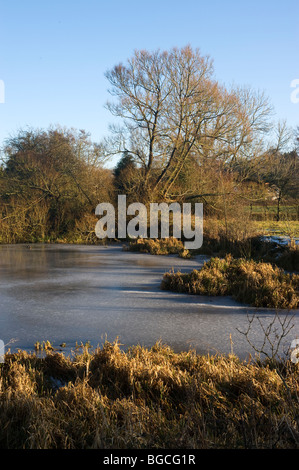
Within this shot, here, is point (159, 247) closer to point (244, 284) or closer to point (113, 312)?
point (244, 284)

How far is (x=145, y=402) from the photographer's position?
3.54m

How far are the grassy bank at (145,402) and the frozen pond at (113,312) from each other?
837 millimetres

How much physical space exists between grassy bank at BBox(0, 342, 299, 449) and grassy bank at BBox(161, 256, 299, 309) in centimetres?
303

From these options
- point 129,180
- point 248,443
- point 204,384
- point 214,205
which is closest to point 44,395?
point 204,384

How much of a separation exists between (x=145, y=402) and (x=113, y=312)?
131 inches

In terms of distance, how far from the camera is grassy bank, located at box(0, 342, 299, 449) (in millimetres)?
2711

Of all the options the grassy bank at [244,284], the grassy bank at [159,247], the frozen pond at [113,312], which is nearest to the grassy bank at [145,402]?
the frozen pond at [113,312]

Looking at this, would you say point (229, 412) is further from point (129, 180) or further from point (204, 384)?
point (129, 180)

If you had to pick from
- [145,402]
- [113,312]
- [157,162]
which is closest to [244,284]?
[113,312]

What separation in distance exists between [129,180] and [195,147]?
A: 4031 mm

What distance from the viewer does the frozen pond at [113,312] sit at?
5344 millimetres

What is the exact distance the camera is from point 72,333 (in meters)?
5.57

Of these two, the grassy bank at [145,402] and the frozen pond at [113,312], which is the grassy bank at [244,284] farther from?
the grassy bank at [145,402]

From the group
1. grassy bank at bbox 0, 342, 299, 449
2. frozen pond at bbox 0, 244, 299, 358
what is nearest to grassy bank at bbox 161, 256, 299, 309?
frozen pond at bbox 0, 244, 299, 358
